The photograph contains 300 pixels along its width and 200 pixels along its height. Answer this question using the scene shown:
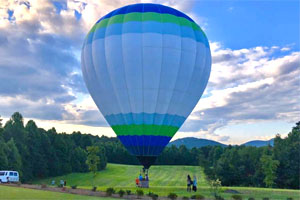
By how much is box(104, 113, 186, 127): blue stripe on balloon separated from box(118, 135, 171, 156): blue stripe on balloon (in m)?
1.43

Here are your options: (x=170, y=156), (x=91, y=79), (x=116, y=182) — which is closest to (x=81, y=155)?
(x=116, y=182)

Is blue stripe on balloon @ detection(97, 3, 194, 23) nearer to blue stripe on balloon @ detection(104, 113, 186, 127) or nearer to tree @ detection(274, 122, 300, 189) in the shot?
blue stripe on balloon @ detection(104, 113, 186, 127)

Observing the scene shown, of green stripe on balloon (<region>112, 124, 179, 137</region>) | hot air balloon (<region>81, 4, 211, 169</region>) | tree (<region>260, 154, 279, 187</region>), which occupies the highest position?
hot air balloon (<region>81, 4, 211, 169</region>)

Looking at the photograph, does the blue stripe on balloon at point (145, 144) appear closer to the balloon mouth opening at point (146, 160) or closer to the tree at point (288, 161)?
the balloon mouth opening at point (146, 160)

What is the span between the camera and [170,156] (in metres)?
128

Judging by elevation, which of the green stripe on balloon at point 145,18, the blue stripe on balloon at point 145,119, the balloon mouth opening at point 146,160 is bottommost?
the balloon mouth opening at point 146,160

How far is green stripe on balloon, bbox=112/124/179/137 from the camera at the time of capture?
3328cm

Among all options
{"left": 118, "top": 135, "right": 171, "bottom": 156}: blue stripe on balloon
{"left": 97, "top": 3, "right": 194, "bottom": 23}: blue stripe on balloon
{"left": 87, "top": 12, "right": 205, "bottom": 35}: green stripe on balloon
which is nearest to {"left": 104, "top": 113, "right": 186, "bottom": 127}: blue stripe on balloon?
{"left": 118, "top": 135, "right": 171, "bottom": 156}: blue stripe on balloon

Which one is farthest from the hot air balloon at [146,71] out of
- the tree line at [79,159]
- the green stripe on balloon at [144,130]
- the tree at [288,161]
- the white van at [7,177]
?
the tree at [288,161]

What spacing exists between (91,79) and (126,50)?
17.8 ft

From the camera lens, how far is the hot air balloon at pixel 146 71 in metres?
32.8

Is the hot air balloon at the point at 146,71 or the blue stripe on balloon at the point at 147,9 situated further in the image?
the blue stripe on balloon at the point at 147,9

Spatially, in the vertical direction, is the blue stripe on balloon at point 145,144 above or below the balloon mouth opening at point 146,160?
above

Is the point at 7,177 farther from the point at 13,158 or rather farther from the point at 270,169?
the point at 270,169
